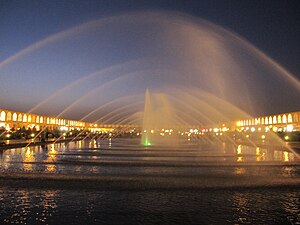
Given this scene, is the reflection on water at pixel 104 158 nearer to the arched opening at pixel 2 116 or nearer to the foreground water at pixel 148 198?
the foreground water at pixel 148 198

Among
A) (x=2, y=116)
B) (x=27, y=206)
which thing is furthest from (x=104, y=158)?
(x=2, y=116)

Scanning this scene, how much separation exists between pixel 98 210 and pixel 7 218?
162 centimetres

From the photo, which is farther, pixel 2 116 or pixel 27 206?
pixel 2 116

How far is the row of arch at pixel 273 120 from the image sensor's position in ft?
296

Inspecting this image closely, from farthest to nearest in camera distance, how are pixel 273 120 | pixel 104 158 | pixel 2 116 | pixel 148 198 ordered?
pixel 273 120
pixel 2 116
pixel 104 158
pixel 148 198

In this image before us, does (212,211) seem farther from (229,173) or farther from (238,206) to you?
(229,173)

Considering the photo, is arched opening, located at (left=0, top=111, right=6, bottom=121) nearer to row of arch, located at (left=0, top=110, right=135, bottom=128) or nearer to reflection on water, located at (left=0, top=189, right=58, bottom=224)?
row of arch, located at (left=0, top=110, right=135, bottom=128)

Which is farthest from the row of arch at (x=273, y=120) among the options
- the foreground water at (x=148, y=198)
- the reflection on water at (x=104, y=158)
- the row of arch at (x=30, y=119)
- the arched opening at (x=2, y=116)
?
the foreground water at (x=148, y=198)

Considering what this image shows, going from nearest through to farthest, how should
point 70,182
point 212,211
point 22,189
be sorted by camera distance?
point 212,211, point 22,189, point 70,182

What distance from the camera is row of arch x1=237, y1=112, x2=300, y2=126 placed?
90.3m

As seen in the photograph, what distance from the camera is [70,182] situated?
1040 cm

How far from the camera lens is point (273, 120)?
10412 centimetres

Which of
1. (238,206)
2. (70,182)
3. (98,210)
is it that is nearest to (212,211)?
(238,206)

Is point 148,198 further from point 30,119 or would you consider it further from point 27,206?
point 30,119
